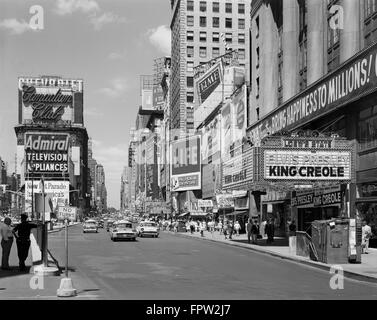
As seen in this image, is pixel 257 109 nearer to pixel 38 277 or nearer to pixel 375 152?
pixel 375 152

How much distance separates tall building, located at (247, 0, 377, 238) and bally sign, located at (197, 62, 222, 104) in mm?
39473

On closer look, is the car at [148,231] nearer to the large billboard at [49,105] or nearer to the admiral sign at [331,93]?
the admiral sign at [331,93]

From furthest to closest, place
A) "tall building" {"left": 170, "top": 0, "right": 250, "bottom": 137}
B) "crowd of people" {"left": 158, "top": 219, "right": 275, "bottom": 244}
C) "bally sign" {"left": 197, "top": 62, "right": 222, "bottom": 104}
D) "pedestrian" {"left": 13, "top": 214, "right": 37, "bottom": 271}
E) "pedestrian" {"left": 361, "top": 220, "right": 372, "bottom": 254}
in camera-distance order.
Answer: "tall building" {"left": 170, "top": 0, "right": 250, "bottom": 137} < "bally sign" {"left": 197, "top": 62, "right": 222, "bottom": 104} < "crowd of people" {"left": 158, "top": 219, "right": 275, "bottom": 244} < "pedestrian" {"left": 361, "top": 220, "right": 372, "bottom": 254} < "pedestrian" {"left": 13, "top": 214, "right": 37, "bottom": 271}

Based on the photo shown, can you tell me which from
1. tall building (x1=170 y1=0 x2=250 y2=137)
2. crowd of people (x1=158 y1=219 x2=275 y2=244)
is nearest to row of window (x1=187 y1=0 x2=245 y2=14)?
tall building (x1=170 y1=0 x2=250 y2=137)

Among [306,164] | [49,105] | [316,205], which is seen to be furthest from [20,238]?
[49,105]

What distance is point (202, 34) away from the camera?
133m

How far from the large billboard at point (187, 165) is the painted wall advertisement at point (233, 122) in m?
28.1

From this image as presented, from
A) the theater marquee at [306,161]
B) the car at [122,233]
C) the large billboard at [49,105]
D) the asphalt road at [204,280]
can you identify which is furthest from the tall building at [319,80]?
the large billboard at [49,105]

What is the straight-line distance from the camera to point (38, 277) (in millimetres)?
17031

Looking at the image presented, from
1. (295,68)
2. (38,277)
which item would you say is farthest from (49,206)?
(295,68)

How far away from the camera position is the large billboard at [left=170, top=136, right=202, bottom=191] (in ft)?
393

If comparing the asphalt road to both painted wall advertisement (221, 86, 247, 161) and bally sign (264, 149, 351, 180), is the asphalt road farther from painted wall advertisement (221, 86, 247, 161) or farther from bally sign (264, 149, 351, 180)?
painted wall advertisement (221, 86, 247, 161)

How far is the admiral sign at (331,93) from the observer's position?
29.6 meters

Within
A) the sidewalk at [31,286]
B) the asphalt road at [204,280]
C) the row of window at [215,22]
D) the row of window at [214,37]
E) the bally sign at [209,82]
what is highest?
the row of window at [215,22]
